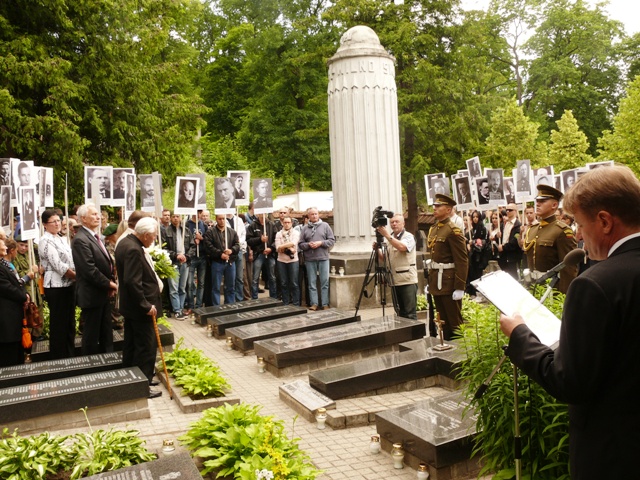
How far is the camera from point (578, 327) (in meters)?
2.33

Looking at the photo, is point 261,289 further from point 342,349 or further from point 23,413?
point 23,413

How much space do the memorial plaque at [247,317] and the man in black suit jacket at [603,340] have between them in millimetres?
8780

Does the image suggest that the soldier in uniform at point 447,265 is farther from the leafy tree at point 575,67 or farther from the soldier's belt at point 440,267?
the leafy tree at point 575,67

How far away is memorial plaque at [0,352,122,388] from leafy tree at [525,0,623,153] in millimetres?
36920

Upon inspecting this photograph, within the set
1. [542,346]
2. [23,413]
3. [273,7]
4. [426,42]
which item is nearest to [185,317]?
[23,413]

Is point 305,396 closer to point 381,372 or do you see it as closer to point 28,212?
point 381,372

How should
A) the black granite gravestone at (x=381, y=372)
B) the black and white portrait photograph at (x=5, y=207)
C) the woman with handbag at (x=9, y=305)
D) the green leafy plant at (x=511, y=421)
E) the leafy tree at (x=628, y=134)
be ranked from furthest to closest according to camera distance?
the leafy tree at (x=628, y=134)
the black and white portrait photograph at (x=5, y=207)
the woman with handbag at (x=9, y=305)
the black granite gravestone at (x=381, y=372)
the green leafy plant at (x=511, y=421)

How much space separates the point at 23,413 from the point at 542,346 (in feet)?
17.2

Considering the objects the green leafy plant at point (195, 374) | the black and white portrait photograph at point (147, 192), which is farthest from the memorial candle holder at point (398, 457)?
the black and white portrait photograph at point (147, 192)

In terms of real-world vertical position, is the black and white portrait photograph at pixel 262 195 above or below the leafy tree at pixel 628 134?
below

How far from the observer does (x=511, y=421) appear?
3.88 meters

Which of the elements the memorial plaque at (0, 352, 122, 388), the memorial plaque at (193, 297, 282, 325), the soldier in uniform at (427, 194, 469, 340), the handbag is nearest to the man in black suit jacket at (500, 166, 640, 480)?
the soldier in uniform at (427, 194, 469, 340)

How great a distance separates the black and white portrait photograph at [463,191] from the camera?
13023mm

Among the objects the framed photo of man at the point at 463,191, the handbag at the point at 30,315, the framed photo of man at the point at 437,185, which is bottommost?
the handbag at the point at 30,315
